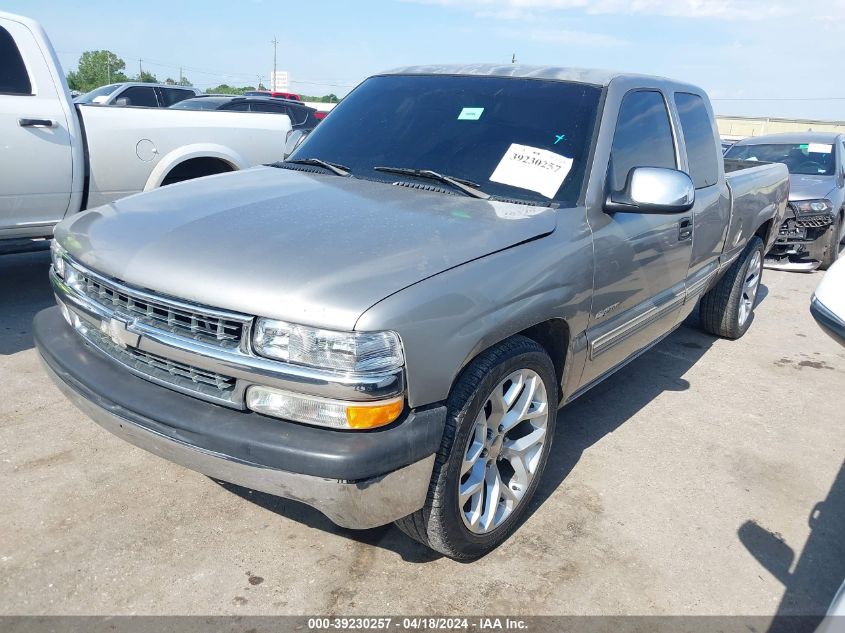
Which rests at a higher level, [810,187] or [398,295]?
[398,295]

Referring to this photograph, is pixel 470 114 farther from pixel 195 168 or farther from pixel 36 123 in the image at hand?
pixel 195 168

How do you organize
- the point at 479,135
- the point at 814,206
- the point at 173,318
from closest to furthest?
the point at 173,318, the point at 479,135, the point at 814,206

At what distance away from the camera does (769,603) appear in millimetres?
2541

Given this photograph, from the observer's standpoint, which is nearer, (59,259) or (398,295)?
(398,295)

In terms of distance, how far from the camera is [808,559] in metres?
2.81

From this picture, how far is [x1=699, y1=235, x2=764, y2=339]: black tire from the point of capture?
524cm

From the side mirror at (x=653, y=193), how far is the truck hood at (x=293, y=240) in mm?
421

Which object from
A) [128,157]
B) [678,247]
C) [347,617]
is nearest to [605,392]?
[678,247]

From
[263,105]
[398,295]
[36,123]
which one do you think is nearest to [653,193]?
[398,295]

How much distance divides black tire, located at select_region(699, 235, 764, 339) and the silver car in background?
3.10 m

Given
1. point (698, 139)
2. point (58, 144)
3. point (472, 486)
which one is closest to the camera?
point (472, 486)

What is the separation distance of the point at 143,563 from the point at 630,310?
7.80 ft

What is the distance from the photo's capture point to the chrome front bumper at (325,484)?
201 centimetres

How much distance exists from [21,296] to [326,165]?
11.0 ft
